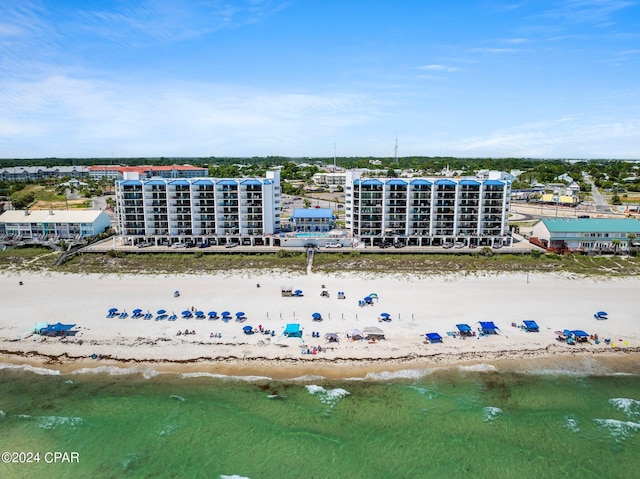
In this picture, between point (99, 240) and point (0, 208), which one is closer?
point (99, 240)

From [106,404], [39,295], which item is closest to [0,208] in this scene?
[39,295]

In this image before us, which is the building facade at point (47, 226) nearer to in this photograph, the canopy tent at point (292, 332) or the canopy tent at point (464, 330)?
the canopy tent at point (292, 332)

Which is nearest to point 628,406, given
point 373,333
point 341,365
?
point 373,333

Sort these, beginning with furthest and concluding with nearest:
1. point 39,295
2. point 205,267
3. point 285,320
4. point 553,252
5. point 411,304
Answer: point 553,252, point 205,267, point 39,295, point 411,304, point 285,320

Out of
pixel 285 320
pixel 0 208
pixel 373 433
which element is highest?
pixel 0 208

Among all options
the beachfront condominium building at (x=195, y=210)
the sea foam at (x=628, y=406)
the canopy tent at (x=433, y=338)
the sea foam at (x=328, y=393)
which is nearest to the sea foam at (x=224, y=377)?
the sea foam at (x=328, y=393)

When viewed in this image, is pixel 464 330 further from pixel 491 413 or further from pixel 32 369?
pixel 32 369

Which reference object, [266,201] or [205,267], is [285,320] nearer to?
[205,267]

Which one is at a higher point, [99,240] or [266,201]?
[266,201]
